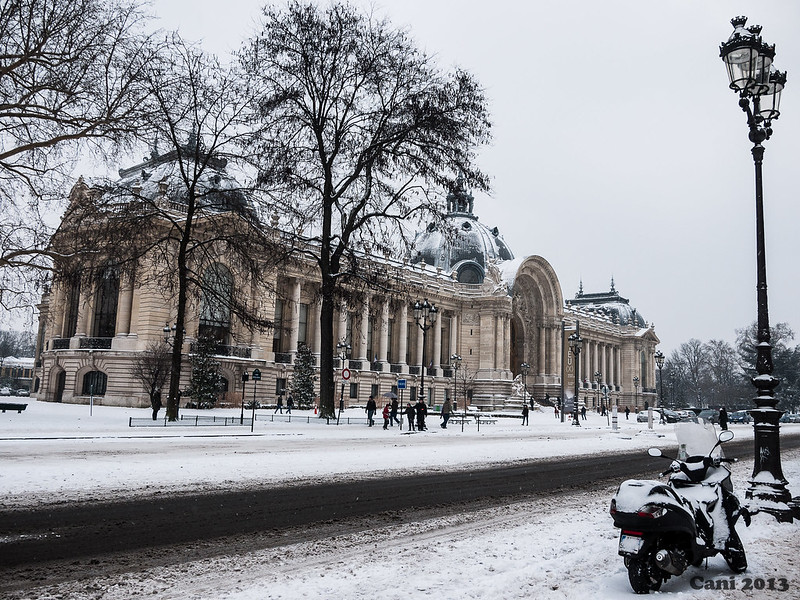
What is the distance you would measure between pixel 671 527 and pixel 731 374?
145 meters

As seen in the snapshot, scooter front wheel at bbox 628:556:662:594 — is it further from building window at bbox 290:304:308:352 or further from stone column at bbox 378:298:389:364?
stone column at bbox 378:298:389:364

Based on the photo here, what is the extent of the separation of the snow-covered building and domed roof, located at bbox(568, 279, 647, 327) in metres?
3.99

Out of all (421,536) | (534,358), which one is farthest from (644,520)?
(534,358)

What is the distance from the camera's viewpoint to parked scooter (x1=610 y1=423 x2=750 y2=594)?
5.24m

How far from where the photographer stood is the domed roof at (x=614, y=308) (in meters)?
120

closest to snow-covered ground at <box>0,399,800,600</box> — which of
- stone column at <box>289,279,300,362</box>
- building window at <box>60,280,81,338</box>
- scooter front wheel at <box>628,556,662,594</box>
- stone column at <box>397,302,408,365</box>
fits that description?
scooter front wheel at <box>628,556,662,594</box>

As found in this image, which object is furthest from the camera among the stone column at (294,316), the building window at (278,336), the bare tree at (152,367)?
the building window at (278,336)

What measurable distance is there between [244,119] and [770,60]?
72.0 ft

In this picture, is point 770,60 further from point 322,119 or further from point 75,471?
point 322,119

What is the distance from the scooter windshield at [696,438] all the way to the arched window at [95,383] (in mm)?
46811

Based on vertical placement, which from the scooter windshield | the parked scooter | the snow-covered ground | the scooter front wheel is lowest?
the snow-covered ground

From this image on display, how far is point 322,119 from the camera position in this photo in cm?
2970

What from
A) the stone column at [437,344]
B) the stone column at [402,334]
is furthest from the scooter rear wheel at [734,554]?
the stone column at [437,344]

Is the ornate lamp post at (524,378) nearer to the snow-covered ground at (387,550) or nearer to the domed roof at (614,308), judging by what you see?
the domed roof at (614,308)
